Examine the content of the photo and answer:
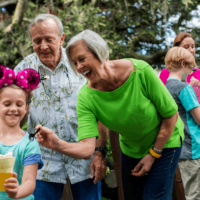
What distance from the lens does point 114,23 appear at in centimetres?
771

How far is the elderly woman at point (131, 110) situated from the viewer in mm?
1653

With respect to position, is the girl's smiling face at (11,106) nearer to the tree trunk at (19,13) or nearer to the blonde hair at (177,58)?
the blonde hair at (177,58)

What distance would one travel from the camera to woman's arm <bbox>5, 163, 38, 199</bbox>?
4.47 feet

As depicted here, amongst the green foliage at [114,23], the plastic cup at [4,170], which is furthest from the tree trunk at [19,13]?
the plastic cup at [4,170]

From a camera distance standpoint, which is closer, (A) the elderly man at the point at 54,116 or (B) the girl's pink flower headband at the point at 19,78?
(B) the girl's pink flower headband at the point at 19,78

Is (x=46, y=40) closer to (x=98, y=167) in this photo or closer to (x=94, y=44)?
(x=94, y=44)

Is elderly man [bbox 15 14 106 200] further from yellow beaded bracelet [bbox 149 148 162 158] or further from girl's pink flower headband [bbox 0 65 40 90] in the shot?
yellow beaded bracelet [bbox 149 148 162 158]

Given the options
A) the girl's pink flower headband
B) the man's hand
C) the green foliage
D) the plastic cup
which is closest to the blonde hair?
the man's hand

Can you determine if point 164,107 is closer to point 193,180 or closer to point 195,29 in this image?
point 193,180

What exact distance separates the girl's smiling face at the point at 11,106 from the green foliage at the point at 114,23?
12.0ft

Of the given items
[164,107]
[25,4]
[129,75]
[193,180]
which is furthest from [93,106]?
[25,4]

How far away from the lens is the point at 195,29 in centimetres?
821

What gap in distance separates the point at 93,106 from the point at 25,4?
4.87 meters

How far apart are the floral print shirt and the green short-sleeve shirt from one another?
0.38 meters
